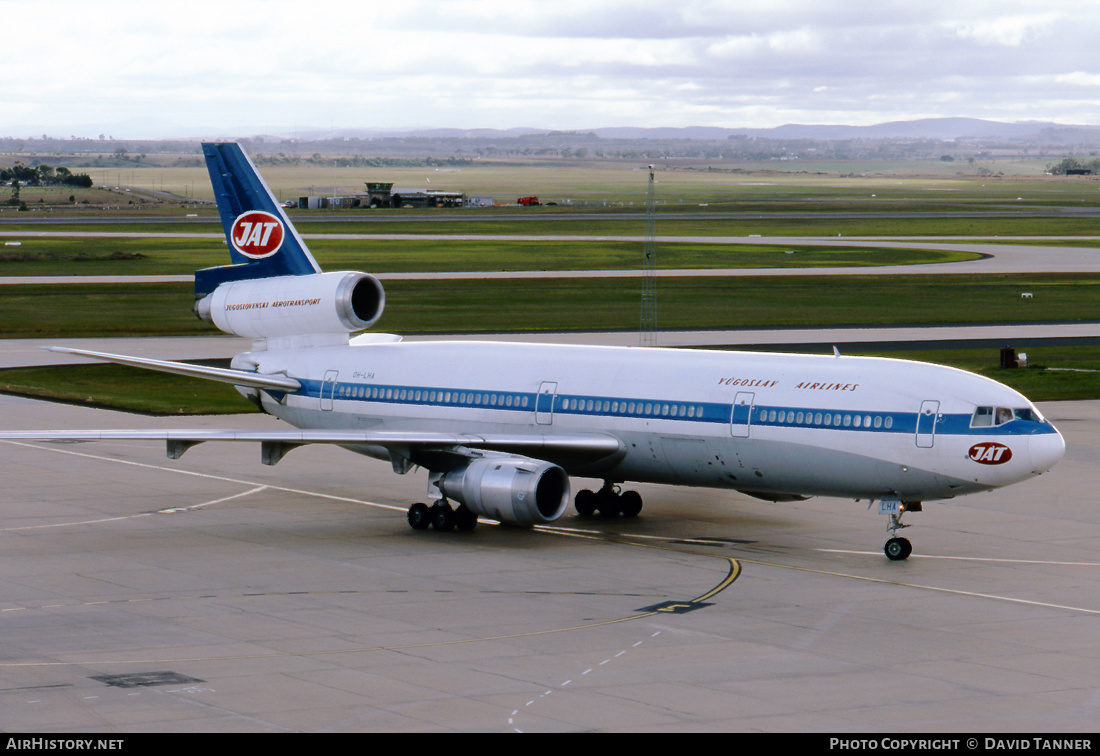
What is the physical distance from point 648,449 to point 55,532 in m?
14.0

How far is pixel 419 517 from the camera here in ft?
111

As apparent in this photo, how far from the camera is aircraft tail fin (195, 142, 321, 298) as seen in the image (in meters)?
39.1

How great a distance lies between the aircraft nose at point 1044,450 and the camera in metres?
29.2

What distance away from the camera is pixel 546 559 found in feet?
101

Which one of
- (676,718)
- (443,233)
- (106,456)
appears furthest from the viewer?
(443,233)

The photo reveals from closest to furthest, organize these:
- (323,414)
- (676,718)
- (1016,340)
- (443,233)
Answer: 1. (676,718)
2. (323,414)
3. (1016,340)
4. (443,233)

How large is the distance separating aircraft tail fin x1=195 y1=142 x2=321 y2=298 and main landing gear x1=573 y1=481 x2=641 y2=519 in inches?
388

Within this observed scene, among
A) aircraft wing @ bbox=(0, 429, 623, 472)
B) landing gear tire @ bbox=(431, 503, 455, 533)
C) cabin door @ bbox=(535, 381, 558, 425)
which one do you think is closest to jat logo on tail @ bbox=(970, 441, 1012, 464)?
aircraft wing @ bbox=(0, 429, 623, 472)

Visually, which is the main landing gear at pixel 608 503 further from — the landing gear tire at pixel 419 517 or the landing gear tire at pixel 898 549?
the landing gear tire at pixel 898 549

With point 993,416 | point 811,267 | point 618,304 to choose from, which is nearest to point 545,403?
point 993,416

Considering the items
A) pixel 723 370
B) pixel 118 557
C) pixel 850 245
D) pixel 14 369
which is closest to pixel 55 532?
pixel 118 557

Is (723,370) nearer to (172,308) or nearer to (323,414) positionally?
(323,414)

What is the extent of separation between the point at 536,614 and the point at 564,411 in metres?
9.01

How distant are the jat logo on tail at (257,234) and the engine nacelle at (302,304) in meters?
0.80
